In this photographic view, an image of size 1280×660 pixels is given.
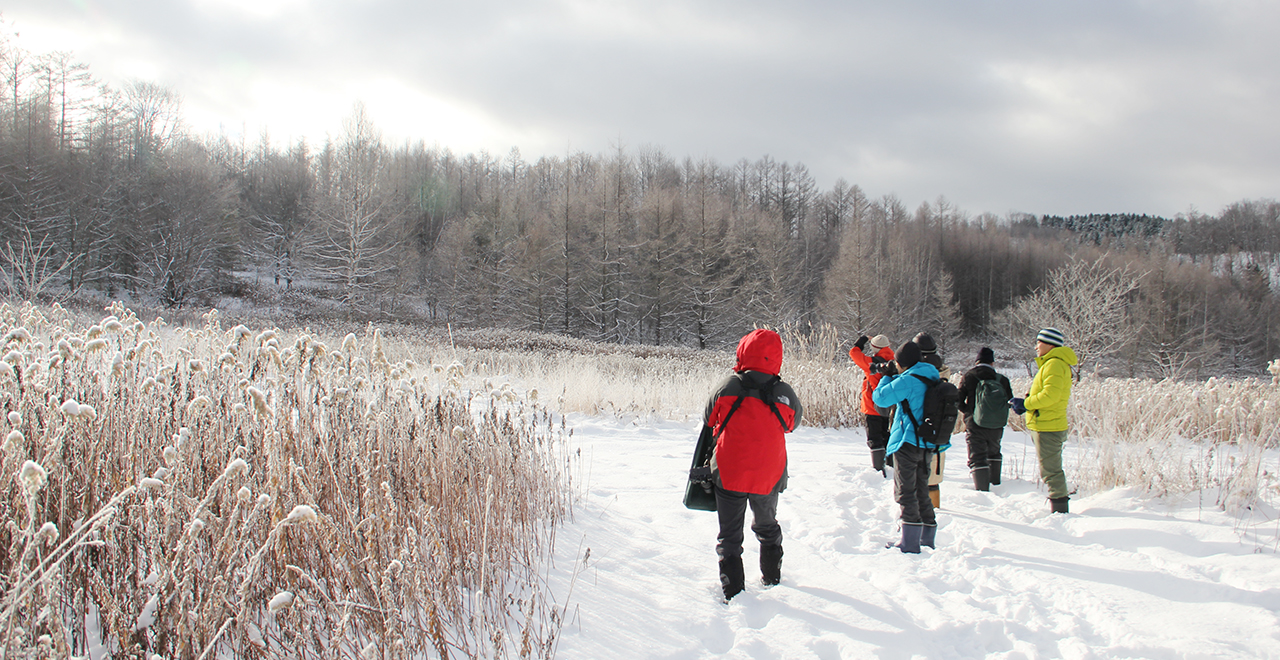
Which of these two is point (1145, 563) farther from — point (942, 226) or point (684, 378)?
point (942, 226)

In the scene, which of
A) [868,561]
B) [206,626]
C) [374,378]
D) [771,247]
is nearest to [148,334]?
[374,378]

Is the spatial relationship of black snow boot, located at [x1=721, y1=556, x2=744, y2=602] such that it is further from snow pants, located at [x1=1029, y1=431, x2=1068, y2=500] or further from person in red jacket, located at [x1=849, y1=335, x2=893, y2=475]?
snow pants, located at [x1=1029, y1=431, x2=1068, y2=500]

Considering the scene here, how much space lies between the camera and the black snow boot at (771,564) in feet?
10.4

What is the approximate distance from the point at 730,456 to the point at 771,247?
33138mm

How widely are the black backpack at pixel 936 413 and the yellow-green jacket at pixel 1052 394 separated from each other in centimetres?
112

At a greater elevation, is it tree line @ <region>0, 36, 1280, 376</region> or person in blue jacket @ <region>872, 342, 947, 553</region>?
tree line @ <region>0, 36, 1280, 376</region>

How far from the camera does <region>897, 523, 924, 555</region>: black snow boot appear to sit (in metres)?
3.77

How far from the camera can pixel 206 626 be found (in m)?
1.56

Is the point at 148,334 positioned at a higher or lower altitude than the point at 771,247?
lower

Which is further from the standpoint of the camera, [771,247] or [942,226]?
[942,226]

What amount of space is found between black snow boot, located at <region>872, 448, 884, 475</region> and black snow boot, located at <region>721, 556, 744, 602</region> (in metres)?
3.20

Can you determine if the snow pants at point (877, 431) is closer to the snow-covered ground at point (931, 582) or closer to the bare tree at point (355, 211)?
the snow-covered ground at point (931, 582)

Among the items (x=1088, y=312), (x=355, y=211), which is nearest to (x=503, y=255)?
(x=355, y=211)

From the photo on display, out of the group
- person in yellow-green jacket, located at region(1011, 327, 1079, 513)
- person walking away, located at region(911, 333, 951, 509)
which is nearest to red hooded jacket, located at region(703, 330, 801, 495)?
person walking away, located at region(911, 333, 951, 509)
